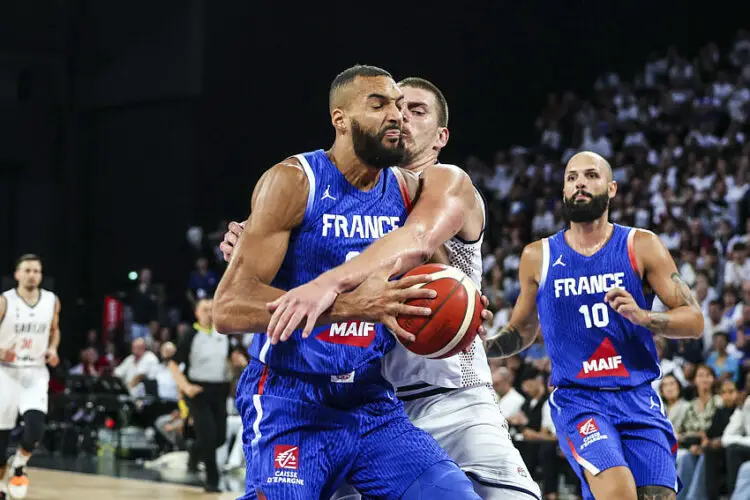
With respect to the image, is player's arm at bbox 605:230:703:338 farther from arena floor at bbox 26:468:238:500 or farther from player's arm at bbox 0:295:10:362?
player's arm at bbox 0:295:10:362

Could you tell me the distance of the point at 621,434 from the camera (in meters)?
5.53

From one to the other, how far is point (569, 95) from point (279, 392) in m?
18.1

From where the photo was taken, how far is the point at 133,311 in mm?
19000

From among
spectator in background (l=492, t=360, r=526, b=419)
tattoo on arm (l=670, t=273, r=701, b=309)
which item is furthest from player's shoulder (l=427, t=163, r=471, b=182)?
spectator in background (l=492, t=360, r=526, b=419)

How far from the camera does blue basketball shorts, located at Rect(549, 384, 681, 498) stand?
5.36 metres

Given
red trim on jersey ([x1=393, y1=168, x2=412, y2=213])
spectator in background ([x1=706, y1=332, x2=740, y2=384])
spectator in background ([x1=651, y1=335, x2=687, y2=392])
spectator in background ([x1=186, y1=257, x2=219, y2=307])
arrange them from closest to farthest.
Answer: red trim on jersey ([x1=393, y1=168, x2=412, y2=213]) → spectator in background ([x1=651, y1=335, x2=687, y2=392]) → spectator in background ([x1=706, y1=332, x2=740, y2=384]) → spectator in background ([x1=186, y1=257, x2=219, y2=307])

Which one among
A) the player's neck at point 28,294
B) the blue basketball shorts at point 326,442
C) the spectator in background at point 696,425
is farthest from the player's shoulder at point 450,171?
the player's neck at point 28,294

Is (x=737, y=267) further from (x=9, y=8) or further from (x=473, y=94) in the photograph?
(x=9, y=8)

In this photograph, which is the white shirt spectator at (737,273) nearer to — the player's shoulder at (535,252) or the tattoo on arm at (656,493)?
the player's shoulder at (535,252)

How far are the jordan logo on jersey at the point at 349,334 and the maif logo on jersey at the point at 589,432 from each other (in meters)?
2.16

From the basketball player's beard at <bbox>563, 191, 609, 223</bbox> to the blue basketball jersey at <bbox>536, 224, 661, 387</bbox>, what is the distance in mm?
133

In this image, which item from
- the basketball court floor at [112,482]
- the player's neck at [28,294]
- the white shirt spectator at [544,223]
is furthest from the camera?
the white shirt spectator at [544,223]

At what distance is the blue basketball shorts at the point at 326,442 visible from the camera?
3570 millimetres

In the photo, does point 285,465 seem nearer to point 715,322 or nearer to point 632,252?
point 632,252
